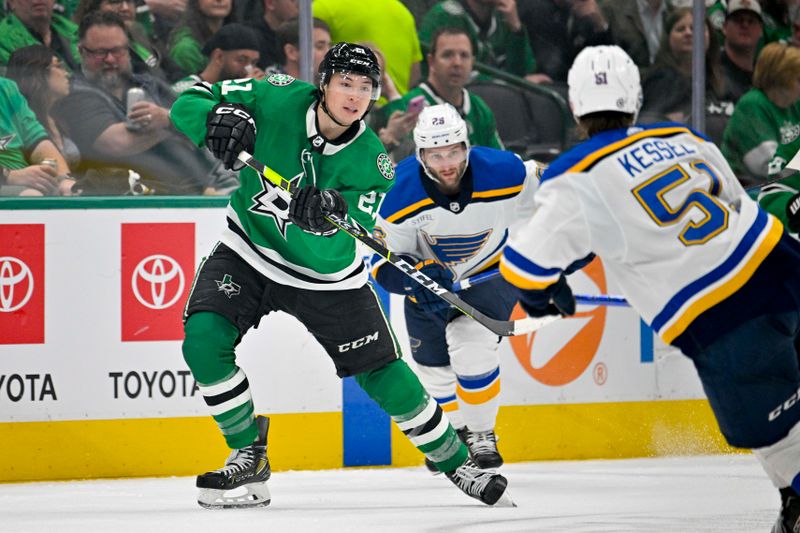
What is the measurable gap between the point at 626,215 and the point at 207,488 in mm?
1487

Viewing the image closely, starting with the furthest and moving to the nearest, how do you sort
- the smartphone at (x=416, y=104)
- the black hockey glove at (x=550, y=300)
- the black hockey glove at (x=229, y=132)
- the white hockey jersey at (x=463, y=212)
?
1. the smartphone at (x=416, y=104)
2. the white hockey jersey at (x=463, y=212)
3. the black hockey glove at (x=229, y=132)
4. the black hockey glove at (x=550, y=300)

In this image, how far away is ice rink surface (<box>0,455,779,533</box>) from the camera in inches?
126

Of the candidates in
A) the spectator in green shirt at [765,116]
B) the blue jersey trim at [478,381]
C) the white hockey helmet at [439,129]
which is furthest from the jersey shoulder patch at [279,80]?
the spectator in green shirt at [765,116]

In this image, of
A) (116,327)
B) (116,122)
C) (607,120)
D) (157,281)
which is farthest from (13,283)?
(607,120)

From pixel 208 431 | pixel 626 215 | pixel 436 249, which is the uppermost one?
pixel 626 215

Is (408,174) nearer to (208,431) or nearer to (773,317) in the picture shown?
(208,431)

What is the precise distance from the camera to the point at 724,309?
7.89 feet

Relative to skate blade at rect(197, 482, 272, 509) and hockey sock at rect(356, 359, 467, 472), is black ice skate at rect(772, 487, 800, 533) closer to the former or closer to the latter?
hockey sock at rect(356, 359, 467, 472)

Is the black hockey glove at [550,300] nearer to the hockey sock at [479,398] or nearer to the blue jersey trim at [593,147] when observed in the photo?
the blue jersey trim at [593,147]

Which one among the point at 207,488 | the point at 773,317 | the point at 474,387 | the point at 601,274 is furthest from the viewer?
the point at 601,274

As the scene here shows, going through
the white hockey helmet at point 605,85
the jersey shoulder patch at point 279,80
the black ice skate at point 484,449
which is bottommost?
the black ice skate at point 484,449

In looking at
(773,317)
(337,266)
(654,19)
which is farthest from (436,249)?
(773,317)

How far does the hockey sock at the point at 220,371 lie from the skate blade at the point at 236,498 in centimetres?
15

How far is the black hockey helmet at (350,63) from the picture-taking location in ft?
10.7
